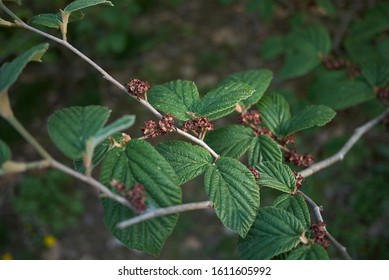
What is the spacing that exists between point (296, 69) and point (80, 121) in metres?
1.35

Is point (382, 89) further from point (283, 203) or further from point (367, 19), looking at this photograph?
point (283, 203)

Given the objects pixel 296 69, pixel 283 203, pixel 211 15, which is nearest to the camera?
pixel 283 203

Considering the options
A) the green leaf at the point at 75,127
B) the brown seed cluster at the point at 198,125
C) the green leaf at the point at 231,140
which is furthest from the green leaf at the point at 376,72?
the green leaf at the point at 75,127

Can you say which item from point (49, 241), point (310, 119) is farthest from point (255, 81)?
point (49, 241)

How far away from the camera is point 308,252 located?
1199 millimetres

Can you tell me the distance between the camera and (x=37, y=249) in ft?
10.9

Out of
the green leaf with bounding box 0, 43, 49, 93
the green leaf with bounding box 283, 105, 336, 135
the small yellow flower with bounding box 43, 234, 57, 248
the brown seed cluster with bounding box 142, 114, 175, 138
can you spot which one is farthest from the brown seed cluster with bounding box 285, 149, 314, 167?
the small yellow flower with bounding box 43, 234, 57, 248

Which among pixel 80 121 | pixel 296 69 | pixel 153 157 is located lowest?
pixel 153 157

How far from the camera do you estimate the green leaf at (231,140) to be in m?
1.46

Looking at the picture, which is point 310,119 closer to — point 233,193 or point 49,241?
point 233,193

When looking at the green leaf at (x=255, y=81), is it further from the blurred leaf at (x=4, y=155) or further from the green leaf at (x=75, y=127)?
the blurred leaf at (x=4, y=155)

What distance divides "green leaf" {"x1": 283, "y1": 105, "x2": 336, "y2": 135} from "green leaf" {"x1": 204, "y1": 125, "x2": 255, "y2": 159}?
0.15m

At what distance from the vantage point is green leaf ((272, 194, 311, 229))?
1.27 metres
